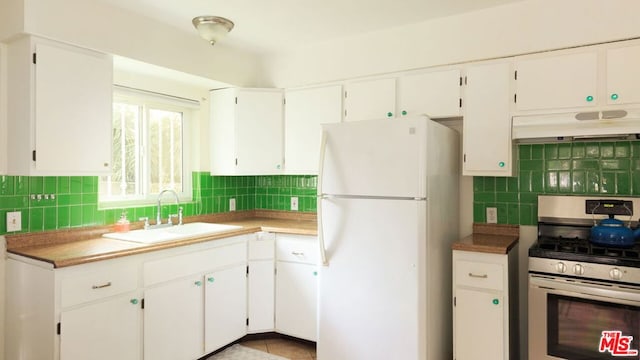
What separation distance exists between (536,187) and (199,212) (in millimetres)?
2662

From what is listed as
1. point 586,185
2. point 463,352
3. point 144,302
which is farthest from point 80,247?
point 586,185

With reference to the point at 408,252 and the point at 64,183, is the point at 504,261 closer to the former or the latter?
the point at 408,252

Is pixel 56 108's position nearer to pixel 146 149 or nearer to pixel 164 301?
pixel 146 149

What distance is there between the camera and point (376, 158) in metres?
2.41

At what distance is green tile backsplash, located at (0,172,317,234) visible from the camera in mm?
2377

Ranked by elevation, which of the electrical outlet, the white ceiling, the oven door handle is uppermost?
the white ceiling

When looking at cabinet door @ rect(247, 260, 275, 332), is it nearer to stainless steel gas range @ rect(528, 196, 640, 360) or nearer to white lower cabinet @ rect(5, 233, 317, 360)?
white lower cabinet @ rect(5, 233, 317, 360)

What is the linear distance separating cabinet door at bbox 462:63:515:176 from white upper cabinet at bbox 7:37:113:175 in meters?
2.35

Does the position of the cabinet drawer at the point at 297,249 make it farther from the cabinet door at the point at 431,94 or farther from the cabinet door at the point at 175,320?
the cabinet door at the point at 431,94

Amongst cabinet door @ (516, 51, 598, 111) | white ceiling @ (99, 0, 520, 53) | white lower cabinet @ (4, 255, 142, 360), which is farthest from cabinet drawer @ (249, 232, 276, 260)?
cabinet door @ (516, 51, 598, 111)

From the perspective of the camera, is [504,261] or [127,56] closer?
[504,261]

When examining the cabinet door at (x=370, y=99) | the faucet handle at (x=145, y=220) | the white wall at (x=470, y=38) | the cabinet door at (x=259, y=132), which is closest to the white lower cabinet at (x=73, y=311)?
the faucet handle at (x=145, y=220)

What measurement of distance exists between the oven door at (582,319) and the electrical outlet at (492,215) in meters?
0.65

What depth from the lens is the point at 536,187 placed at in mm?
2744
